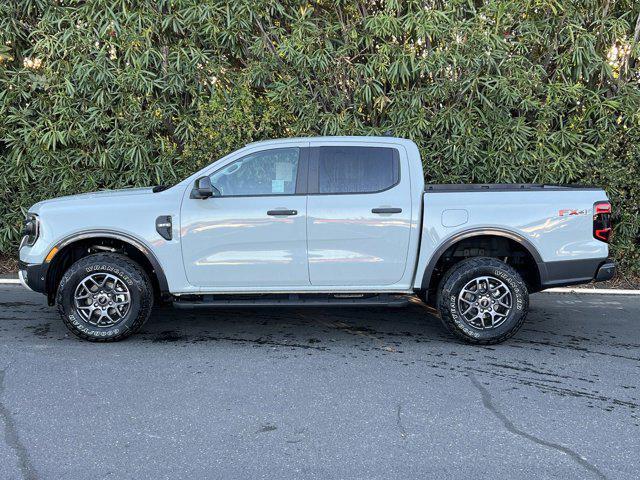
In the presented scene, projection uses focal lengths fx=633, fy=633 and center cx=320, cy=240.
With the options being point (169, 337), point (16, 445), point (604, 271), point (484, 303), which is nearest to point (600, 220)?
point (604, 271)

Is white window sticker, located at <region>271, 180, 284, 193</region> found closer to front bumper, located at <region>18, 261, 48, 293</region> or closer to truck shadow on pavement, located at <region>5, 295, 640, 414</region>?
truck shadow on pavement, located at <region>5, 295, 640, 414</region>

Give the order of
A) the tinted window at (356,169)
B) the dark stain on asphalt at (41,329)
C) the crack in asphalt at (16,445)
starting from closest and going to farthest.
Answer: the crack in asphalt at (16,445) < the tinted window at (356,169) < the dark stain on asphalt at (41,329)

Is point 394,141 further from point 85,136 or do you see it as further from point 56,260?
point 85,136

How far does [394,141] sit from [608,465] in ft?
10.6

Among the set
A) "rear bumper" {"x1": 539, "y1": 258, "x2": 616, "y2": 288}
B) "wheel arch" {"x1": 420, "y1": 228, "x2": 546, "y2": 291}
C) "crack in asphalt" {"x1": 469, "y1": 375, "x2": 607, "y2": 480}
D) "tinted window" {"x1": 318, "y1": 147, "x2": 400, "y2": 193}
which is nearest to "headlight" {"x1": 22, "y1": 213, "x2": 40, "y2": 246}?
"tinted window" {"x1": 318, "y1": 147, "x2": 400, "y2": 193}

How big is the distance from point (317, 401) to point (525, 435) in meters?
1.32

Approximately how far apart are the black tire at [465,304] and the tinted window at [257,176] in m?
1.60

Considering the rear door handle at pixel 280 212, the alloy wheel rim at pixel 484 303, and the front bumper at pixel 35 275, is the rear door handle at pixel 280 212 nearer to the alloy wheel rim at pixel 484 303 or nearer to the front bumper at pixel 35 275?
the alloy wheel rim at pixel 484 303

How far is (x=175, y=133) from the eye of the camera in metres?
8.45

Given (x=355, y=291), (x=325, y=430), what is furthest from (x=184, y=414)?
(x=355, y=291)

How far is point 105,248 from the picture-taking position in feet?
18.4

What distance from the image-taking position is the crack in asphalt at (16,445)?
3.24 m

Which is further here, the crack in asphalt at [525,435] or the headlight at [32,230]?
the headlight at [32,230]

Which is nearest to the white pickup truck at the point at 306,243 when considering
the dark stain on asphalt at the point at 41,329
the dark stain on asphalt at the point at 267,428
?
the dark stain on asphalt at the point at 41,329
